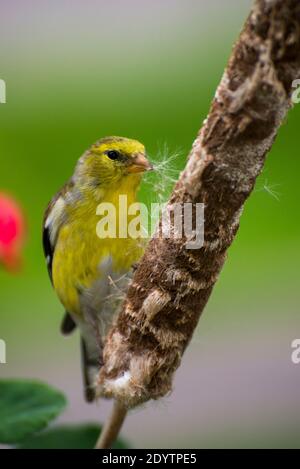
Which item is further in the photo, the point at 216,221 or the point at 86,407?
the point at 86,407

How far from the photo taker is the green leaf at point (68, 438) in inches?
34.9

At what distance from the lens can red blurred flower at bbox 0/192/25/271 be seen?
2.77 ft

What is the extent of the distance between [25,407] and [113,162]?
350 millimetres

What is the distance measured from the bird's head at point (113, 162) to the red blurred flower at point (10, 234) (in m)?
0.16

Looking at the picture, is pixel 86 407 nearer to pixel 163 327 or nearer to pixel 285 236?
pixel 285 236

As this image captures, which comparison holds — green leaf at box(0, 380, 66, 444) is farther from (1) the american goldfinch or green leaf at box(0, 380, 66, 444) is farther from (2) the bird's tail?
(2) the bird's tail

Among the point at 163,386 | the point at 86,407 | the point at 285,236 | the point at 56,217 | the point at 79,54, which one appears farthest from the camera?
the point at 79,54

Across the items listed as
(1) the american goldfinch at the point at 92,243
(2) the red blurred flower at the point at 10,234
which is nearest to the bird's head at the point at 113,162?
(1) the american goldfinch at the point at 92,243

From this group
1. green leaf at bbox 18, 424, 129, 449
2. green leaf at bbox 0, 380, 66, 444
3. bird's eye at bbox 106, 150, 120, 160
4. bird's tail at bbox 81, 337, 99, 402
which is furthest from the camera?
bird's tail at bbox 81, 337, 99, 402

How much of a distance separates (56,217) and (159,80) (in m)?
1.58

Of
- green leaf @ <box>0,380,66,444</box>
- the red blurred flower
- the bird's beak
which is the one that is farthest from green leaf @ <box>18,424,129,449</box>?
the bird's beak

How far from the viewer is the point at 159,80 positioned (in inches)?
103

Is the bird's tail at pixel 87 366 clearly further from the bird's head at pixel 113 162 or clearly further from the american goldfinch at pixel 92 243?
the bird's head at pixel 113 162

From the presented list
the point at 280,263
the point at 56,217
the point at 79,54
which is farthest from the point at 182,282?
the point at 79,54
